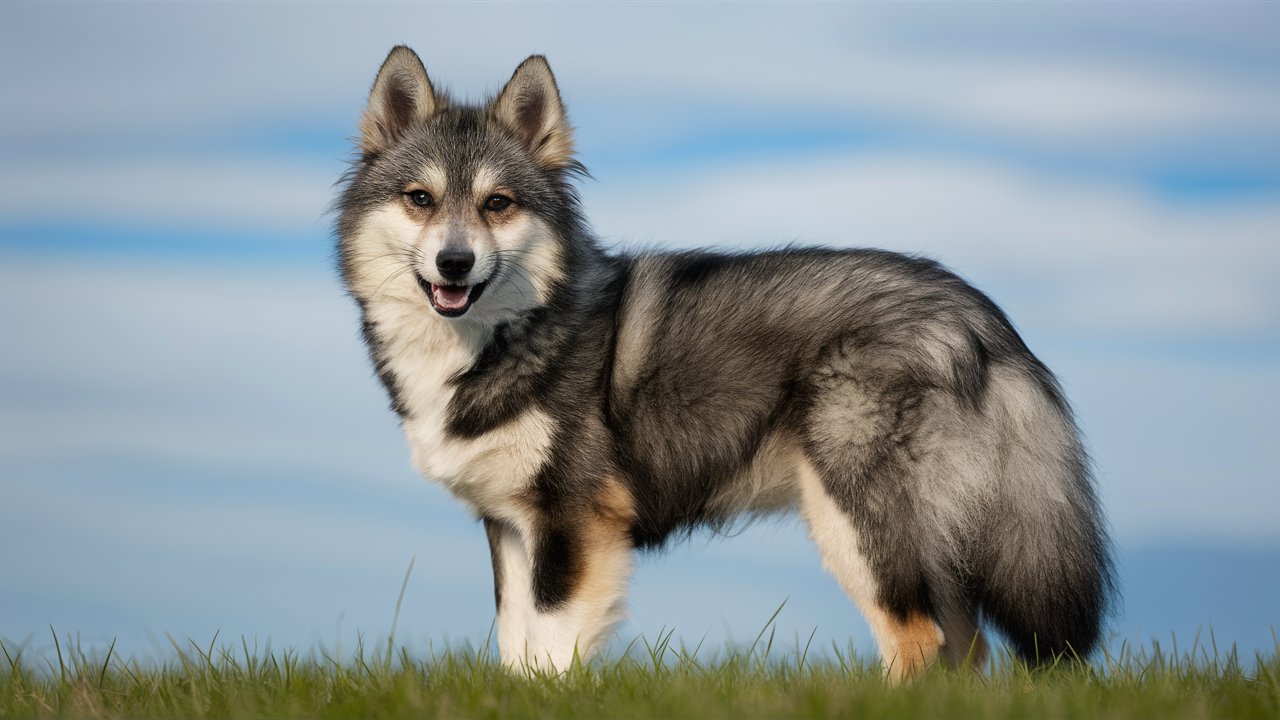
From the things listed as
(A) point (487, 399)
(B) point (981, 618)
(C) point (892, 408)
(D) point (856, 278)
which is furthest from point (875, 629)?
(A) point (487, 399)

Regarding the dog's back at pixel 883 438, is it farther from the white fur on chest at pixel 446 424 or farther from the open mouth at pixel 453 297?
the open mouth at pixel 453 297

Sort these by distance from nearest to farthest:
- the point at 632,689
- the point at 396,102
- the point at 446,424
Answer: the point at 632,689, the point at 446,424, the point at 396,102

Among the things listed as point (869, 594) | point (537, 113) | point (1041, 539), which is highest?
point (537, 113)

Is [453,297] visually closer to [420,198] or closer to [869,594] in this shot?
[420,198]

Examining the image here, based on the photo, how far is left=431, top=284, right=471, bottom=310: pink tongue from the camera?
5195 mm

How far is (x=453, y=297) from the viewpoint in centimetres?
522

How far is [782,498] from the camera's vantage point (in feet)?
18.4

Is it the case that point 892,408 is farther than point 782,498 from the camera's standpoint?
No

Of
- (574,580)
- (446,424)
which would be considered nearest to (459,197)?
(446,424)

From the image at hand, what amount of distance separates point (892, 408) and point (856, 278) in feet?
2.36

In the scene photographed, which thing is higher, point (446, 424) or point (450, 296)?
point (450, 296)

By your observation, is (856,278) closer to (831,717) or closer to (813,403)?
(813,403)

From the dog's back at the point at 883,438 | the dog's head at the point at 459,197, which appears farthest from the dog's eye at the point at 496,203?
the dog's back at the point at 883,438

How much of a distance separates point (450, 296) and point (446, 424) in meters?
0.63
